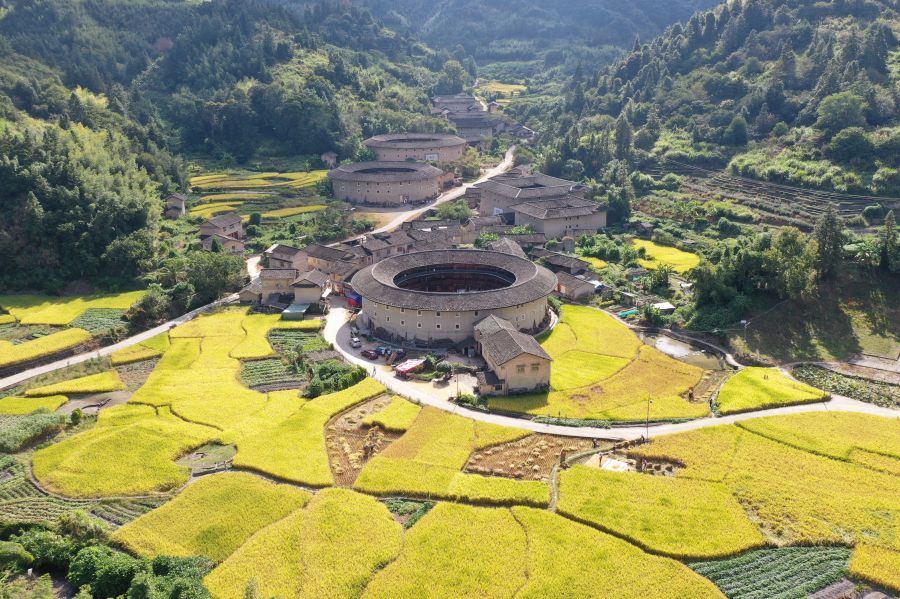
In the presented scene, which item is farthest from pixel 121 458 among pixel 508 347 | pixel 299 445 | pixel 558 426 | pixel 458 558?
pixel 558 426

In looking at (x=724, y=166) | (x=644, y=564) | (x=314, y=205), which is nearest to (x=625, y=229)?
(x=724, y=166)

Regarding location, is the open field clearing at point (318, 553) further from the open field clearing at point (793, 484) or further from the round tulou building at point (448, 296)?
the round tulou building at point (448, 296)

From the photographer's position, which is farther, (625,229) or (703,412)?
(625,229)

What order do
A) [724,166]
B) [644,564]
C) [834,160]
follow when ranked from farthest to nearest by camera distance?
1. [724,166]
2. [834,160]
3. [644,564]

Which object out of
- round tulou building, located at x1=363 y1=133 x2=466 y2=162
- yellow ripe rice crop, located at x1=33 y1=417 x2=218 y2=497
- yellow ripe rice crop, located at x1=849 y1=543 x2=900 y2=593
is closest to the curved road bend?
yellow ripe rice crop, located at x1=33 y1=417 x2=218 y2=497

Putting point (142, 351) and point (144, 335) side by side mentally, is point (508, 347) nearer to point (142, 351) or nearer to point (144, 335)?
point (142, 351)

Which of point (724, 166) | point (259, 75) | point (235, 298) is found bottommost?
point (235, 298)

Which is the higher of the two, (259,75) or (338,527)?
(259,75)

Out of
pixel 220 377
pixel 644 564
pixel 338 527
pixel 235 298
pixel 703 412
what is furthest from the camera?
pixel 235 298

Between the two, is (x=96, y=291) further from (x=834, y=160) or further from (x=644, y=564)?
(x=834, y=160)
